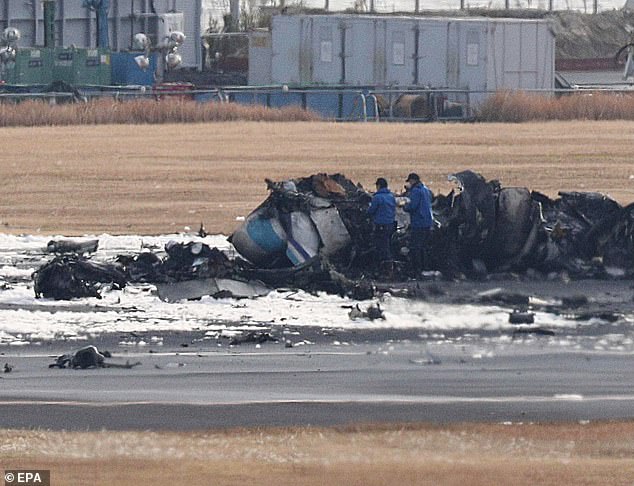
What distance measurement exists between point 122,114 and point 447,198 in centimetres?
2596

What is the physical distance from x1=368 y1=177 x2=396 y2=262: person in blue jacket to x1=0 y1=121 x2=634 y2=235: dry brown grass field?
6.18 m

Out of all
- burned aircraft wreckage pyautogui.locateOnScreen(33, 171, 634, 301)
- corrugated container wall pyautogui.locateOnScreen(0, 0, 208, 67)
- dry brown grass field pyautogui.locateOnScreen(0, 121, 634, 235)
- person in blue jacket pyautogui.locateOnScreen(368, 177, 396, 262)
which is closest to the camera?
burned aircraft wreckage pyautogui.locateOnScreen(33, 171, 634, 301)

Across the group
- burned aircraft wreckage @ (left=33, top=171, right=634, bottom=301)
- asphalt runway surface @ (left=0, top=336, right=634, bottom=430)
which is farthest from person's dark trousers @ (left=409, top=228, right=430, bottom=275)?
asphalt runway surface @ (left=0, top=336, right=634, bottom=430)

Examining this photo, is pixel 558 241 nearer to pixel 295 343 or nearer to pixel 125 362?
pixel 295 343

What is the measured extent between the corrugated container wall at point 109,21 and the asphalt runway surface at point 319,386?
181 feet

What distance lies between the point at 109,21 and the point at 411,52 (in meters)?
17.6

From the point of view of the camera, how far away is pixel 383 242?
2131 cm

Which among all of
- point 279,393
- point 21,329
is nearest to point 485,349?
point 279,393

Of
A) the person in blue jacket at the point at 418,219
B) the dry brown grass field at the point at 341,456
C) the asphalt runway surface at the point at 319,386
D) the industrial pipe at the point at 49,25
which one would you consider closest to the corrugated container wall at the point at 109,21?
the industrial pipe at the point at 49,25

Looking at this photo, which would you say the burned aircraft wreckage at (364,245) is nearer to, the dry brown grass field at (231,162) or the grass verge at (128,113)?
the dry brown grass field at (231,162)

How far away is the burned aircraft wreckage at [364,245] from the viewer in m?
20.3

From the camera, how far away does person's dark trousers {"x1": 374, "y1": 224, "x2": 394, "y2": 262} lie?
69.7ft

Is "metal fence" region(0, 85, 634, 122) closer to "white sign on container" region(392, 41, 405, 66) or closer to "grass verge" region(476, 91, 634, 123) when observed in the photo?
"grass verge" region(476, 91, 634, 123)

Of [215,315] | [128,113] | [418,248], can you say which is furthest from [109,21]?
[215,315]
